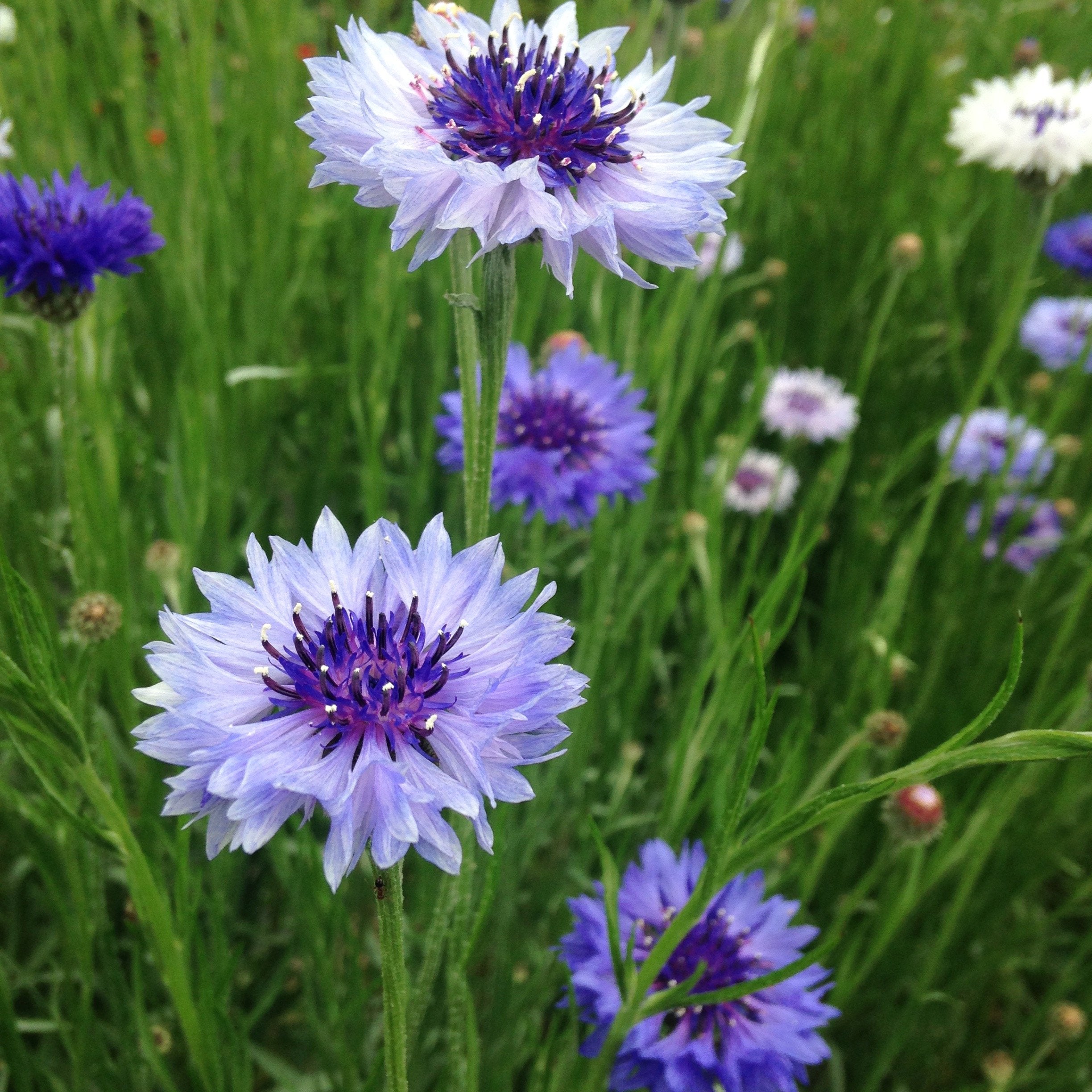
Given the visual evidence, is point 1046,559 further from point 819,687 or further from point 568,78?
point 568,78

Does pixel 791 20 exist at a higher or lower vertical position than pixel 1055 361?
higher

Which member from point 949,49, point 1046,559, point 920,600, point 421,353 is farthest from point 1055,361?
point 949,49

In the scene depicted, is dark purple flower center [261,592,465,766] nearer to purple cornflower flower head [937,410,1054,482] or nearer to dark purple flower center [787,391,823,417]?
purple cornflower flower head [937,410,1054,482]

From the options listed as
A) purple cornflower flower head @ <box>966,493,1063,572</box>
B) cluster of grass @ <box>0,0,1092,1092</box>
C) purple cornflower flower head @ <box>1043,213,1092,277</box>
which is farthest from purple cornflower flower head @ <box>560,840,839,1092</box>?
purple cornflower flower head @ <box>1043,213,1092,277</box>

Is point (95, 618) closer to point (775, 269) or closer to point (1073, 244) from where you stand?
point (775, 269)

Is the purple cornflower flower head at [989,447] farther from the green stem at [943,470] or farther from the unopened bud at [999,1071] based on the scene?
the unopened bud at [999,1071]

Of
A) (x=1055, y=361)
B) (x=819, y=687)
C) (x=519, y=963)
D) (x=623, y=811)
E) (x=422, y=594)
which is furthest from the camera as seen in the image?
(x=1055, y=361)

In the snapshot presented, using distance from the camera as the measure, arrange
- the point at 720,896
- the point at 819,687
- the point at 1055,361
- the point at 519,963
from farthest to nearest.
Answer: the point at 1055,361, the point at 819,687, the point at 519,963, the point at 720,896
